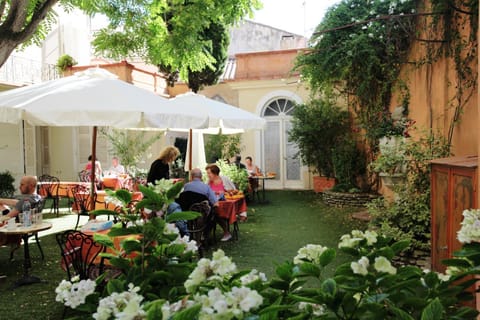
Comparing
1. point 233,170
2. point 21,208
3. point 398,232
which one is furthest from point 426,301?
point 233,170

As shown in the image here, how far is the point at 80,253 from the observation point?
3.86 meters

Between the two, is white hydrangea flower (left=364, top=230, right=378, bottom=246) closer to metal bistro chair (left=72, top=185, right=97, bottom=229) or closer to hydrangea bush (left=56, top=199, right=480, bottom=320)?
hydrangea bush (left=56, top=199, right=480, bottom=320)

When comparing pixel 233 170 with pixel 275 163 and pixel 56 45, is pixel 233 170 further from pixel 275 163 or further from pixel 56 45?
pixel 56 45

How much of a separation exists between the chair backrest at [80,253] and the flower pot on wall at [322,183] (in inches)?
369

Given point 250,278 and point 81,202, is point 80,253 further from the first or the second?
point 81,202

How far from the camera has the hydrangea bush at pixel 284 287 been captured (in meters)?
1.03

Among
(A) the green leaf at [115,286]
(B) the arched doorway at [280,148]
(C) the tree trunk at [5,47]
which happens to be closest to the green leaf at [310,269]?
(A) the green leaf at [115,286]

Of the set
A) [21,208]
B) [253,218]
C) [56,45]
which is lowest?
[253,218]

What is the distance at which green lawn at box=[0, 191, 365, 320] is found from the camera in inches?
172

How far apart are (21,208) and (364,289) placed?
16.9 ft

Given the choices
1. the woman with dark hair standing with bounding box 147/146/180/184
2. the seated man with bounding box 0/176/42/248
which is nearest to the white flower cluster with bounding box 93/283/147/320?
the seated man with bounding box 0/176/42/248

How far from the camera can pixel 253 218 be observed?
30.2 ft

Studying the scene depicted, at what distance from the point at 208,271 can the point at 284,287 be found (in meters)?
0.24

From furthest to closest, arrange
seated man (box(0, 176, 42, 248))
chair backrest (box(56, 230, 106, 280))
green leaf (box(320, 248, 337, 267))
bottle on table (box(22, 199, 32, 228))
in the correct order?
1. seated man (box(0, 176, 42, 248))
2. bottle on table (box(22, 199, 32, 228))
3. chair backrest (box(56, 230, 106, 280))
4. green leaf (box(320, 248, 337, 267))
